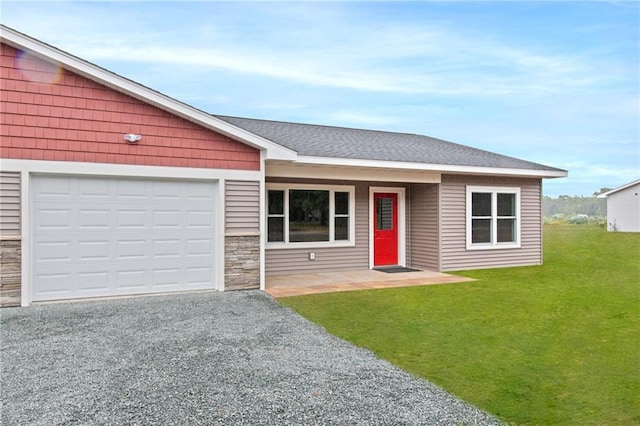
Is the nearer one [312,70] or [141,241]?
[141,241]

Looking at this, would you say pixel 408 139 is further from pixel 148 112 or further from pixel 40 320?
pixel 40 320

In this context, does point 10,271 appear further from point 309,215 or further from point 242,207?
point 309,215

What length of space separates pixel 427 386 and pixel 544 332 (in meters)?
2.53

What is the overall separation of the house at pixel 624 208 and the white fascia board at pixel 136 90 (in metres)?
25.4

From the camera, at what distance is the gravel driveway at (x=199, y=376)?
9.56ft

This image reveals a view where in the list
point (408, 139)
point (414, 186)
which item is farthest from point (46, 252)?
point (408, 139)

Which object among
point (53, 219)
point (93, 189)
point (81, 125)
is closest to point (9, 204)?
point (53, 219)

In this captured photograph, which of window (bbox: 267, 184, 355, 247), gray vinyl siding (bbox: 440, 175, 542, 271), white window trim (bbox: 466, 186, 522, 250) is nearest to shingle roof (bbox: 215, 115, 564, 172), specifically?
gray vinyl siding (bbox: 440, 175, 542, 271)

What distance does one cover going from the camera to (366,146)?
10445 millimetres

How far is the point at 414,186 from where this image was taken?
11141mm

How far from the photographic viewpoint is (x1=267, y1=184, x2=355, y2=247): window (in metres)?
9.76

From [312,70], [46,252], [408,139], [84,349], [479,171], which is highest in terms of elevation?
[312,70]

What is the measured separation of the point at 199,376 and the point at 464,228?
845 centimetres

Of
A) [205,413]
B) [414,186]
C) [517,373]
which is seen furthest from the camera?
[414,186]
